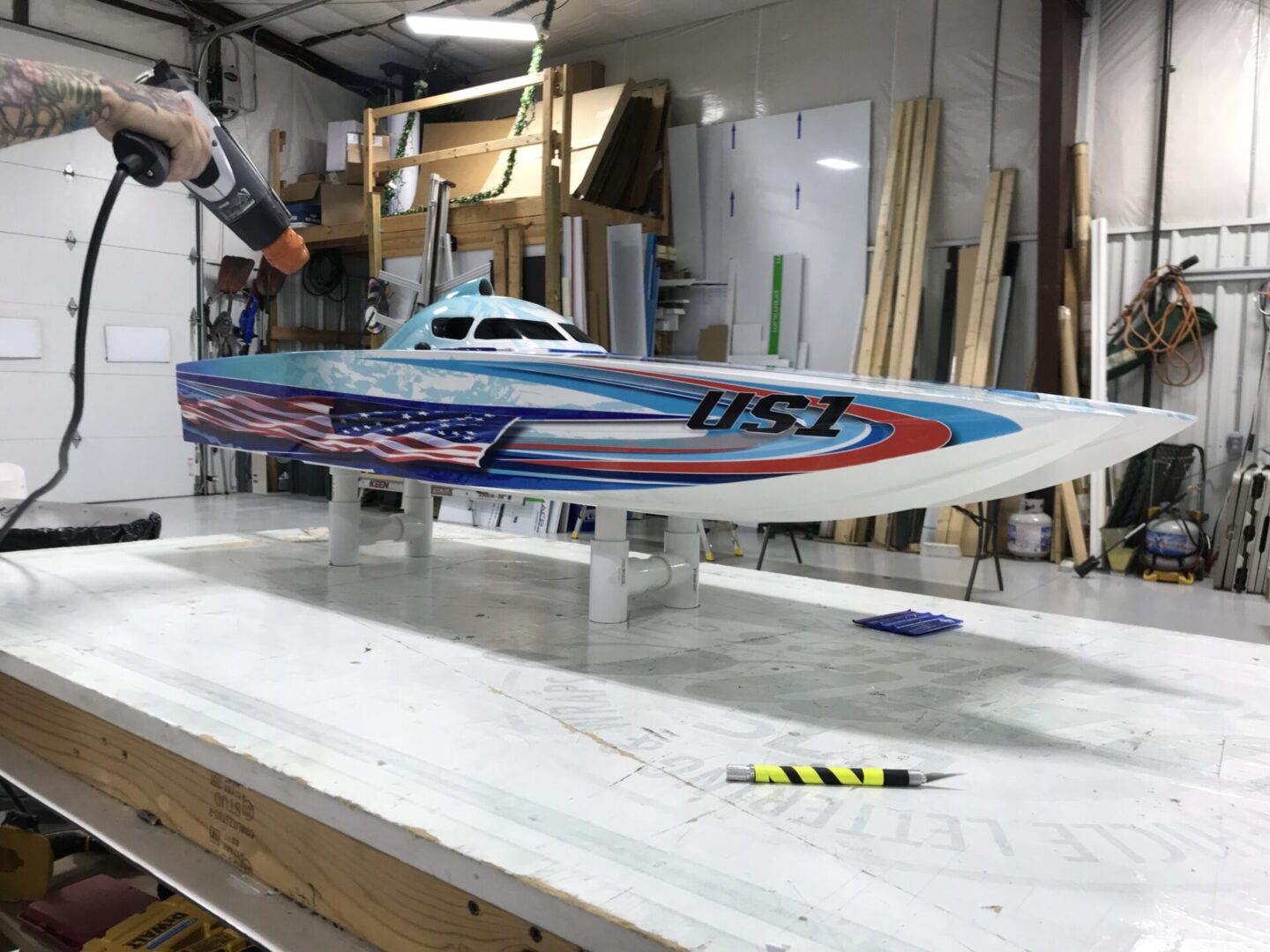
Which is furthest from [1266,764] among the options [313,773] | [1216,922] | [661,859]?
[313,773]

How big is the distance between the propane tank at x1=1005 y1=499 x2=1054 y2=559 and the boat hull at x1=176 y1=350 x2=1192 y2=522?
4.28 meters

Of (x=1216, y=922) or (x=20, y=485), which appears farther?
(x=20, y=485)

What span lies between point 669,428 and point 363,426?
3.58ft

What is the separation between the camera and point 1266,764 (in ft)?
4.89

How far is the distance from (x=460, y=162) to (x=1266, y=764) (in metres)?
7.80

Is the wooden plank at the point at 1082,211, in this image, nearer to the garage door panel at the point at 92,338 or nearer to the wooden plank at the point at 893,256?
the wooden plank at the point at 893,256

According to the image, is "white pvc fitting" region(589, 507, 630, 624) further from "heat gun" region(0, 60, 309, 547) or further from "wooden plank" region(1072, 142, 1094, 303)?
"wooden plank" region(1072, 142, 1094, 303)

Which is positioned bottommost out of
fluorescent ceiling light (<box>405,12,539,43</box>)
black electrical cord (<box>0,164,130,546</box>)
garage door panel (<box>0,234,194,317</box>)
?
black electrical cord (<box>0,164,130,546</box>)

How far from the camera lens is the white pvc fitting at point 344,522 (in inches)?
120

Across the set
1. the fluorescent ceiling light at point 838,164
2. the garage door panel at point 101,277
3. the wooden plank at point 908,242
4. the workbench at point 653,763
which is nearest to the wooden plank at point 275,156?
the garage door panel at point 101,277

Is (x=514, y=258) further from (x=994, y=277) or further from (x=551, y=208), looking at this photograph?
(x=994, y=277)

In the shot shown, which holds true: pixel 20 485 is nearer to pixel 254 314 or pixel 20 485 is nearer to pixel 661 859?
pixel 661 859

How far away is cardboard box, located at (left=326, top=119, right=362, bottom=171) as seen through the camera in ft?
29.3

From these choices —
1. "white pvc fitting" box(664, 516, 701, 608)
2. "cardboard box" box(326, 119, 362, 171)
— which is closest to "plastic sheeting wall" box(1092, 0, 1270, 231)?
"white pvc fitting" box(664, 516, 701, 608)
